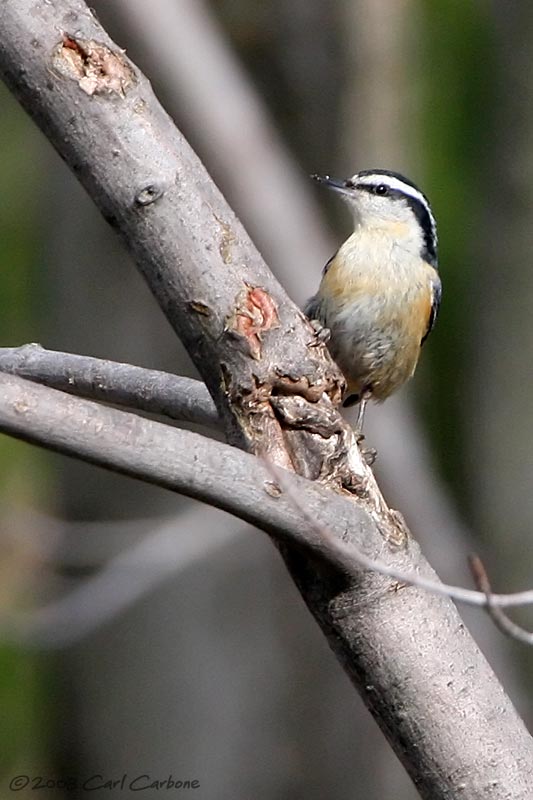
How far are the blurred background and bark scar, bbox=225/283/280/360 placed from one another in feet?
8.40

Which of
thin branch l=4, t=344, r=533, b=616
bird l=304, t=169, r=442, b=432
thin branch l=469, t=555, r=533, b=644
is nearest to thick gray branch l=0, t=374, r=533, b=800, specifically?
thin branch l=469, t=555, r=533, b=644

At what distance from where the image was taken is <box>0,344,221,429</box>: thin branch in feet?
8.21

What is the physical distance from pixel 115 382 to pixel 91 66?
692mm

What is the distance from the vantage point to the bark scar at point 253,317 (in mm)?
2082

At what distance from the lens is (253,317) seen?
6.88 ft

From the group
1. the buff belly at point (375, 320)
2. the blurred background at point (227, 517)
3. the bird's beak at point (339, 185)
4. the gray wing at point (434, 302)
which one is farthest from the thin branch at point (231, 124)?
the buff belly at point (375, 320)

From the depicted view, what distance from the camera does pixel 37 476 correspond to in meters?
7.44

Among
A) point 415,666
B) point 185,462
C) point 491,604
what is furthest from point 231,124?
point 491,604

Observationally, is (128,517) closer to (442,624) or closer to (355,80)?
(355,80)

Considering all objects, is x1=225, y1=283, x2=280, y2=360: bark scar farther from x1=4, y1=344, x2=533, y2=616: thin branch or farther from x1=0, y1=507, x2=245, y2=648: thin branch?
x1=0, y1=507, x2=245, y2=648: thin branch

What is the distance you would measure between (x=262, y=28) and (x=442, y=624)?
4.72 metres

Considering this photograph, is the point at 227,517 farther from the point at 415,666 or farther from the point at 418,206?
the point at 415,666

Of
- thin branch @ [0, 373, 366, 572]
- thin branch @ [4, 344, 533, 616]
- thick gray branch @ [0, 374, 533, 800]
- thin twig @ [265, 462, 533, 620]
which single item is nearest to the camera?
thin branch @ [0, 373, 366, 572]

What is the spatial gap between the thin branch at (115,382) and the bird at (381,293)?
1019mm
